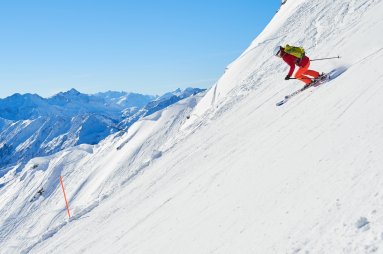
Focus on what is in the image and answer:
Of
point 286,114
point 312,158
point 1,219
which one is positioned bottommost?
point 312,158

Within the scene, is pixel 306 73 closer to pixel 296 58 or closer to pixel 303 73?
pixel 303 73

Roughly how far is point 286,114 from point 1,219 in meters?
53.5

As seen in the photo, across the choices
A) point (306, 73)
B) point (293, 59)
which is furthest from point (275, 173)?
point (306, 73)

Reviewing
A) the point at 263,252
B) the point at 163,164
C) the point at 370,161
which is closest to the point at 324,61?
the point at 163,164

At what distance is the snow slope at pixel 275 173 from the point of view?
7.37 meters

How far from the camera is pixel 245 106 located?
24406 mm

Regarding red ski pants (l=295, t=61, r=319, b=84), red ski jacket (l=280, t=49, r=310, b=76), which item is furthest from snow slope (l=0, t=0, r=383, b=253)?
red ski jacket (l=280, t=49, r=310, b=76)

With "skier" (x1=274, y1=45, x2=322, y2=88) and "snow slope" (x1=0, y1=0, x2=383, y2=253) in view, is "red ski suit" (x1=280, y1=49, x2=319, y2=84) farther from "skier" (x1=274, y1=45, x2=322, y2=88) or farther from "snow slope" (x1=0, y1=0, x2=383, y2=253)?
"snow slope" (x1=0, y1=0, x2=383, y2=253)

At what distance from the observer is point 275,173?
35.1 feet

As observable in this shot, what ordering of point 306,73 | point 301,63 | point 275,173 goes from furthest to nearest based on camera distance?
point 306,73
point 301,63
point 275,173

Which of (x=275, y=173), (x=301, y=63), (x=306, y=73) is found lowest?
(x=275, y=173)

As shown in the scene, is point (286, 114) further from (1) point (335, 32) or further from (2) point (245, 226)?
(1) point (335, 32)

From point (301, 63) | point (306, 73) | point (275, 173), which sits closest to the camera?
point (275, 173)

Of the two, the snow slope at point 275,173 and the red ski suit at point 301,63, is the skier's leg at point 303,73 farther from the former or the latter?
the snow slope at point 275,173
